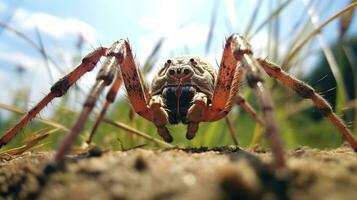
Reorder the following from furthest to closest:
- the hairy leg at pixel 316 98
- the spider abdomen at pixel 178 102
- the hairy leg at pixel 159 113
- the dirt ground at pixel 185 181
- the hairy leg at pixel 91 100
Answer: the spider abdomen at pixel 178 102, the hairy leg at pixel 159 113, the hairy leg at pixel 316 98, the hairy leg at pixel 91 100, the dirt ground at pixel 185 181

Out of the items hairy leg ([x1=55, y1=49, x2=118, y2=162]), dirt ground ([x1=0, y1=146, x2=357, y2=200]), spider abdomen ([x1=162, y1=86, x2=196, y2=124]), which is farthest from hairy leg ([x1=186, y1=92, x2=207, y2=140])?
dirt ground ([x1=0, y1=146, x2=357, y2=200])

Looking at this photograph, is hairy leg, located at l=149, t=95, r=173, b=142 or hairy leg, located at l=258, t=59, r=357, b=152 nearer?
hairy leg, located at l=258, t=59, r=357, b=152

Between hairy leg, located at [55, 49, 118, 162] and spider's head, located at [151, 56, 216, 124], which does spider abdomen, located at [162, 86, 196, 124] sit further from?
hairy leg, located at [55, 49, 118, 162]

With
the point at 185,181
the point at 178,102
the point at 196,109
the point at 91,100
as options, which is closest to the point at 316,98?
the point at 196,109

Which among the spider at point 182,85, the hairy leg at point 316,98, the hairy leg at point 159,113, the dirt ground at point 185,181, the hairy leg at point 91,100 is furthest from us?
the hairy leg at point 159,113

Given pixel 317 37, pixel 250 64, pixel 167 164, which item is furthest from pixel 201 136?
pixel 167 164

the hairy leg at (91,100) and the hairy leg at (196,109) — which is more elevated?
the hairy leg at (196,109)

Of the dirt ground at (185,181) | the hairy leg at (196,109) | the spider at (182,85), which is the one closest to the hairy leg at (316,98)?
the spider at (182,85)

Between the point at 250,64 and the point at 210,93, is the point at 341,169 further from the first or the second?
the point at 210,93

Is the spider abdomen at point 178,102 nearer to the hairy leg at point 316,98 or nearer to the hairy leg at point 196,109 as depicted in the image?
the hairy leg at point 196,109
